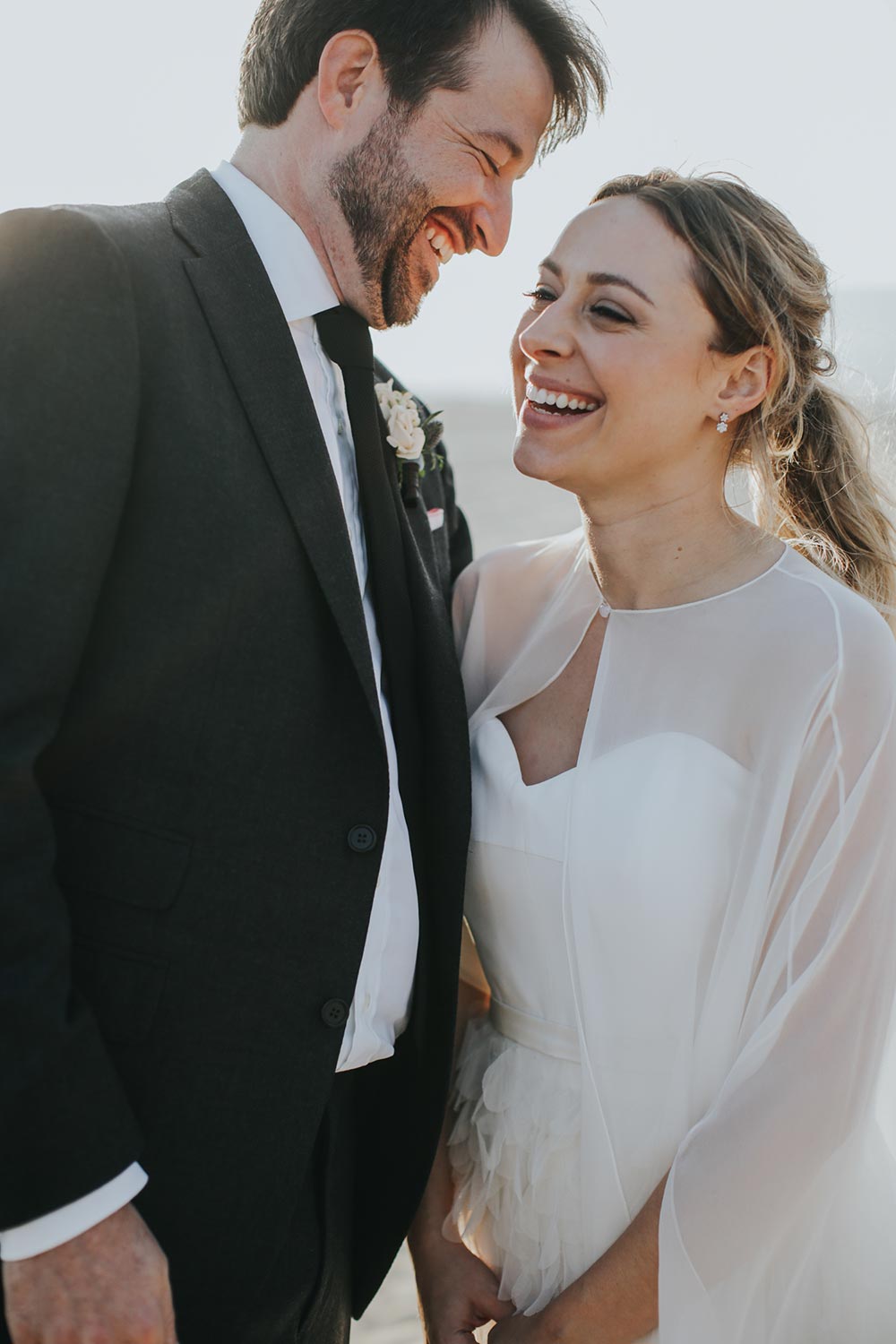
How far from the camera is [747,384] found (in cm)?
253

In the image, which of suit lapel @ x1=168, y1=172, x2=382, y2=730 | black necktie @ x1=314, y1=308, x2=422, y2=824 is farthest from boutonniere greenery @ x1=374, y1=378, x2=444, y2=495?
suit lapel @ x1=168, y1=172, x2=382, y2=730

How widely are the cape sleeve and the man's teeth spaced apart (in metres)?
0.84

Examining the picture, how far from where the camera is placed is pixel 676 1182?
2115mm

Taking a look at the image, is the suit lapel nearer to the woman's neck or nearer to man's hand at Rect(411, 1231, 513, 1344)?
the woman's neck

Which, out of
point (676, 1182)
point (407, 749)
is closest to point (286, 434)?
point (407, 749)

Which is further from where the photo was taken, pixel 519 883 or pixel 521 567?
pixel 521 567

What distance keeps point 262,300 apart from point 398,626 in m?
0.66

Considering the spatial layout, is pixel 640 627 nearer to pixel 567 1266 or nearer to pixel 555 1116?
pixel 555 1116

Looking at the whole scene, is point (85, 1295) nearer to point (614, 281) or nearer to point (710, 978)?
point (710, 978)

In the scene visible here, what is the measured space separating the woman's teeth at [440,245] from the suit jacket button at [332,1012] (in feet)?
5.06

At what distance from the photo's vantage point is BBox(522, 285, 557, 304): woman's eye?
2588 millimetres

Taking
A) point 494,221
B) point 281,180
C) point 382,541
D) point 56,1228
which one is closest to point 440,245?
point 494,221

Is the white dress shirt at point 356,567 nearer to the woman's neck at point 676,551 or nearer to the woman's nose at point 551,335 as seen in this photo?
the woman's nose at point 551,335

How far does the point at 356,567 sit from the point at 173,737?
1.67 feet
